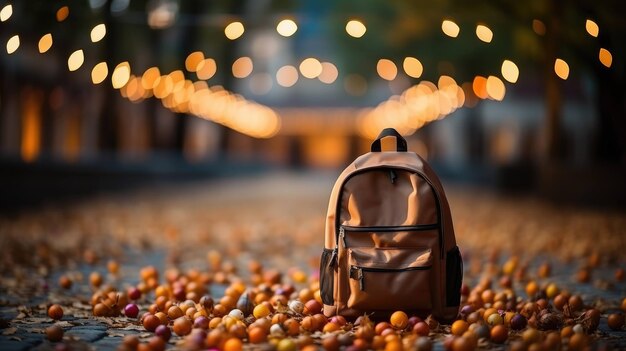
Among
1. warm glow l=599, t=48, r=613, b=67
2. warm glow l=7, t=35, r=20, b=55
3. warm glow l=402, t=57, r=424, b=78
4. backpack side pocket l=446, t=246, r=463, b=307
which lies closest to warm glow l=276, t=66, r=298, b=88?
warm glow l=402, t=57, r=424, b=78

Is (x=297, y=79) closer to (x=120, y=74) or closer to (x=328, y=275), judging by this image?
(x=120, y=74)

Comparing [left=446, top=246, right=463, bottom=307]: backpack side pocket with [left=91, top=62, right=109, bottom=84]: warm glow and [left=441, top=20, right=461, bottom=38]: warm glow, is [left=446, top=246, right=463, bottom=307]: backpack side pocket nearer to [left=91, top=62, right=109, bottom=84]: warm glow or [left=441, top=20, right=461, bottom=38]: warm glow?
[left=441, top=20, right=461, bottom=38]: warm glow

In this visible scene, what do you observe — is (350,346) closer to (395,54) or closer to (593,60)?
(593,60)

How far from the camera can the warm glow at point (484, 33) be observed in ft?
22.5

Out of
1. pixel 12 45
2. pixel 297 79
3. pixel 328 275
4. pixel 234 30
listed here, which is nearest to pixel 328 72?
pixel 234 30

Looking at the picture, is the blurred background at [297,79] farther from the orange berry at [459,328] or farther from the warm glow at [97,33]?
the orange berry at [459,328]

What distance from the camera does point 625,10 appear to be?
11734 millimetres

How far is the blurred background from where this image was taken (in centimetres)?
1134

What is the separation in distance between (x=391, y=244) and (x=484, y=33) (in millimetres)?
3125

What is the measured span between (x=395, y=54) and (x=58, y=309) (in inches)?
991

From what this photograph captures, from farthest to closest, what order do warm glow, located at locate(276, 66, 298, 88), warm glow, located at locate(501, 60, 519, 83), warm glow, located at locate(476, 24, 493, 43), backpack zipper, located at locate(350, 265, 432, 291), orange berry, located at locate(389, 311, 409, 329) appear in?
warm glow, located at locate(276, 66, 298, 88) < warm glow, located at locate(501, 60, 519, 83) < warm glow, located at locate(476, 24, 493, 43) < backpack zipper, located at locate(350, 265, 432, 291) < orange berry, located at locate(389, 311, 409, 329)

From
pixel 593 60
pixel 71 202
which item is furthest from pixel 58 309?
pixel 71 202

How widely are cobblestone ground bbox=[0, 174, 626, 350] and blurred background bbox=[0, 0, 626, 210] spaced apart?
1749 millimetres

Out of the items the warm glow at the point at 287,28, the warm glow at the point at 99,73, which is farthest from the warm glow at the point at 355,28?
the warm glow at the point at 99,73
